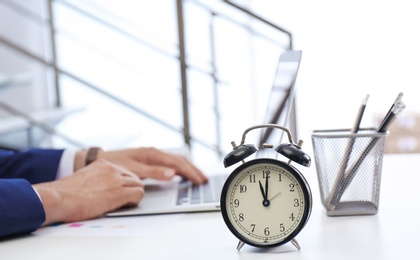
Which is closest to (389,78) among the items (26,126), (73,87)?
(73,87)

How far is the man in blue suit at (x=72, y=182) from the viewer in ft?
2.97

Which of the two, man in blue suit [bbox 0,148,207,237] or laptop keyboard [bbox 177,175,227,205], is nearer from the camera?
man in blue suit [bbox 0,148,207,237]

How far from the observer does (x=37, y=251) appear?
814 mm

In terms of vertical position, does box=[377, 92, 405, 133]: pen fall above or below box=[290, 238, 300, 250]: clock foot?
above

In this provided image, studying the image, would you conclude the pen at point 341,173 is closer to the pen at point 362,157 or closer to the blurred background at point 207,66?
the pen at point 362,157

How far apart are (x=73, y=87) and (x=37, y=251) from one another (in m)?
3.58

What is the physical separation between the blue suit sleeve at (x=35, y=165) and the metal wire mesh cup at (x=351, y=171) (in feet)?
1.74

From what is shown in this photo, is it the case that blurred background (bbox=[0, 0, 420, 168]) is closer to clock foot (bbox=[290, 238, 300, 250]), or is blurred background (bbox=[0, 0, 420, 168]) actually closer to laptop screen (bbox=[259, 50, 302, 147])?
laptop screen (bbox=[259, 50, 302, 147])

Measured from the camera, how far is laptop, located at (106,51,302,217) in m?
0.99

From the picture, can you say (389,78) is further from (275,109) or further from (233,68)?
(275,109)

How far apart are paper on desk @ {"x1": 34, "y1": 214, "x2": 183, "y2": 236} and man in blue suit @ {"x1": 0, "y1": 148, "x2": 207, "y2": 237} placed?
2 cm

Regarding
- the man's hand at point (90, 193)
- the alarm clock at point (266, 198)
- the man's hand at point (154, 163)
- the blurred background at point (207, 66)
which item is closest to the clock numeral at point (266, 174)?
the alarm clock at point (266, 198)

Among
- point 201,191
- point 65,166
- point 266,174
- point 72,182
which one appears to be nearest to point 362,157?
point 266,174

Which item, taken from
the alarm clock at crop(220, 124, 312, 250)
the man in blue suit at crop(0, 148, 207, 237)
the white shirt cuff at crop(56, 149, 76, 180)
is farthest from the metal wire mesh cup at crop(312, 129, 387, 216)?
the white shirt cuff at crop(56, 149, 76, 180)
